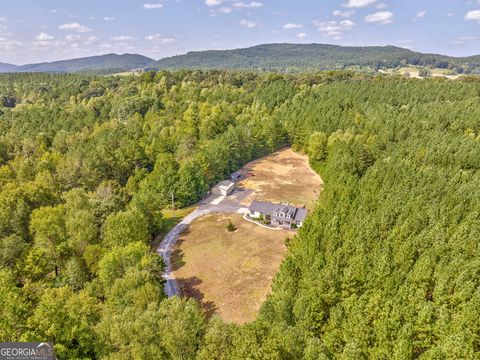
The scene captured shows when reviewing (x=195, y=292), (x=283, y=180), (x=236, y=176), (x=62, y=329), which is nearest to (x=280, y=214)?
(x=195, y=292)

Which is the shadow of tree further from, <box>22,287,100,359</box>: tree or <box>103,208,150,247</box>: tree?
<box>22,287,100,359</box>: tree

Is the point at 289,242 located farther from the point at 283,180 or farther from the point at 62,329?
the point at 62,329

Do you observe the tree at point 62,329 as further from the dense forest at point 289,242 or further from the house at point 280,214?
→ the house at point 280,214

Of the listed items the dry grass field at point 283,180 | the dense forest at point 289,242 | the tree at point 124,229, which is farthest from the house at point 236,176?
the tree at point 124,229

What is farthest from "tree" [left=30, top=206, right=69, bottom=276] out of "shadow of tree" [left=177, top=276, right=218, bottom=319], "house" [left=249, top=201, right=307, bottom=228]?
"house" [left=249, top=201, right=307, bottom=228]

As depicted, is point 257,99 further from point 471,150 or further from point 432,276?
point 432,276

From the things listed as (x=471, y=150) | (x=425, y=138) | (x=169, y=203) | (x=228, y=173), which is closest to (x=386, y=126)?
(x=425, y=138)

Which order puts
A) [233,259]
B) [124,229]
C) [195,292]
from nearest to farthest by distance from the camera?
[195,292]
[124,229]
[233,259]
